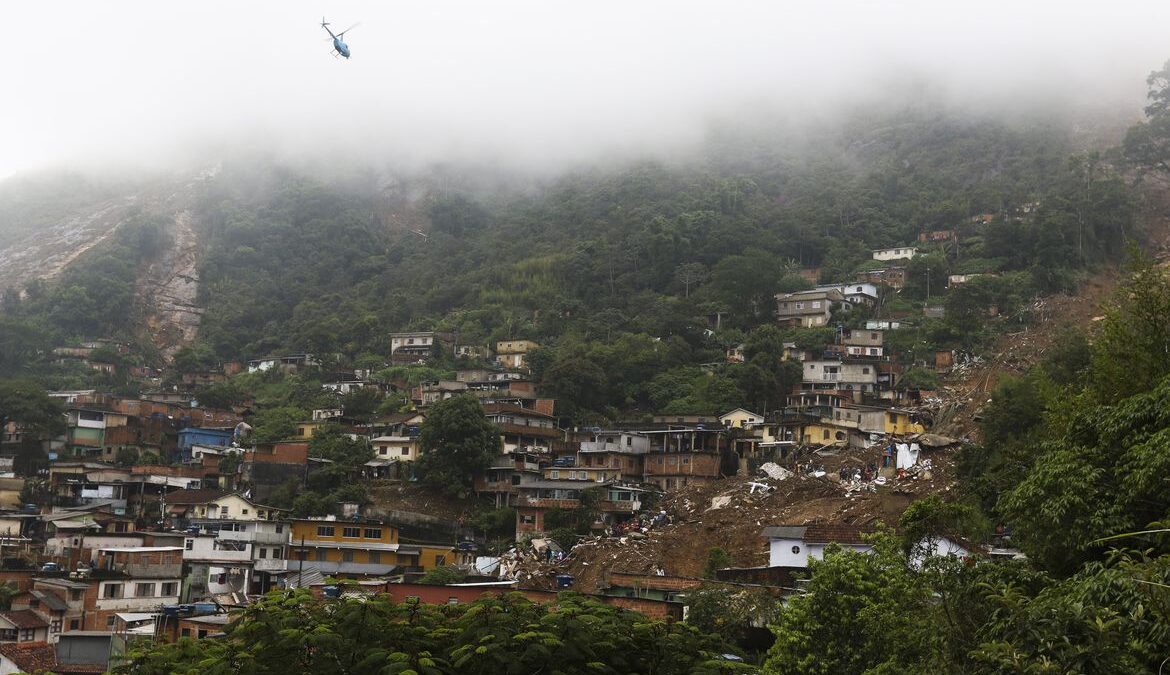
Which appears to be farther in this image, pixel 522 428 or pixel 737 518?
pixel 522 428

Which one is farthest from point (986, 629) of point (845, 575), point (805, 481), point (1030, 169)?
point (1030, 169)

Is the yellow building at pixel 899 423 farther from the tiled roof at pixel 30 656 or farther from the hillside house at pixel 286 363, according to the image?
the hillside house at pixel 286 363

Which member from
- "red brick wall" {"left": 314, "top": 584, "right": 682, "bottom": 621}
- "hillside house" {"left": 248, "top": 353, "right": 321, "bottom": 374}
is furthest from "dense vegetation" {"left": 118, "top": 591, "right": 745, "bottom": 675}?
"hillside house" {"left": 248, "top": 353, "right": 321, "bottom": 374}

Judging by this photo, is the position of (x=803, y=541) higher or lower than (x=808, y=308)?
lower

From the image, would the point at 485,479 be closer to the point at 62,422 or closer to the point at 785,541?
the point at 785,541

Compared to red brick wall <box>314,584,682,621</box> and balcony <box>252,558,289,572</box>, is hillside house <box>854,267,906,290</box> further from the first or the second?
red brick wall <box>314,584,682,621</box>

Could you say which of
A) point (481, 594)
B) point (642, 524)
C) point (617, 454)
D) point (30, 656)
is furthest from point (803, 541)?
point (30, 656)

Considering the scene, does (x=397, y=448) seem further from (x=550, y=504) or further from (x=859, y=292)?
(x=859, y=292)
